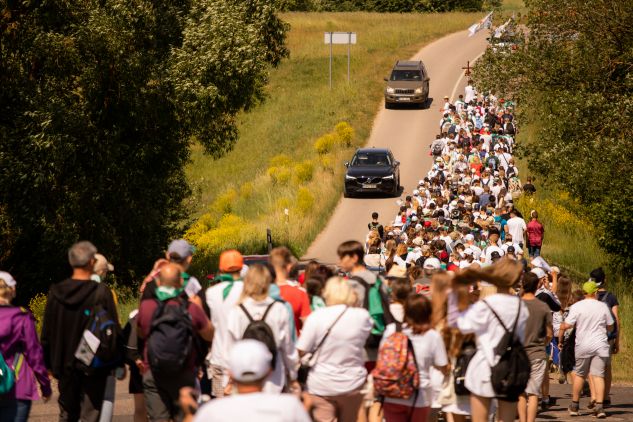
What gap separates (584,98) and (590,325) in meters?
20.6

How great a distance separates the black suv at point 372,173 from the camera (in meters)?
40.9

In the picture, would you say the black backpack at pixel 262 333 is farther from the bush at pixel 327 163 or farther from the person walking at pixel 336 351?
the bush at pixel 327 163

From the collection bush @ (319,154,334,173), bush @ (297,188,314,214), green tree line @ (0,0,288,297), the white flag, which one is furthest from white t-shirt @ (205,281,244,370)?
the white flag

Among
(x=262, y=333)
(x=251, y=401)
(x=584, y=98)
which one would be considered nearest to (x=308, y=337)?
(x=262, y=333)

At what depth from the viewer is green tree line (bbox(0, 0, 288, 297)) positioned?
A: 2752 centimetres

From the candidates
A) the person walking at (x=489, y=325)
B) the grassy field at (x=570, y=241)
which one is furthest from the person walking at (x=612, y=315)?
the grassy field at (x=570, y=241)

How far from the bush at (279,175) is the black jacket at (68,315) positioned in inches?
1438

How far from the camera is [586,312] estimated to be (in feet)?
47.1

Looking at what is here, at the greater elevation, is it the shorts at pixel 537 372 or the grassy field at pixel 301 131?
the shorts at pixel 537 372

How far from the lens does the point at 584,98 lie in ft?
112

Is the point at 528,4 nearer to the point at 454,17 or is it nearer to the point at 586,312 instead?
the point at 586,312

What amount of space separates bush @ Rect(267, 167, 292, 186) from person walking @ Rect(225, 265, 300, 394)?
3702 cm

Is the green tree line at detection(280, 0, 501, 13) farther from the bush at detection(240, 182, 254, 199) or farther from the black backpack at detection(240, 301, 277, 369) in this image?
the black backpack at detection(240, 301, 277, 369)

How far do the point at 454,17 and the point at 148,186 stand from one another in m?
57.1
